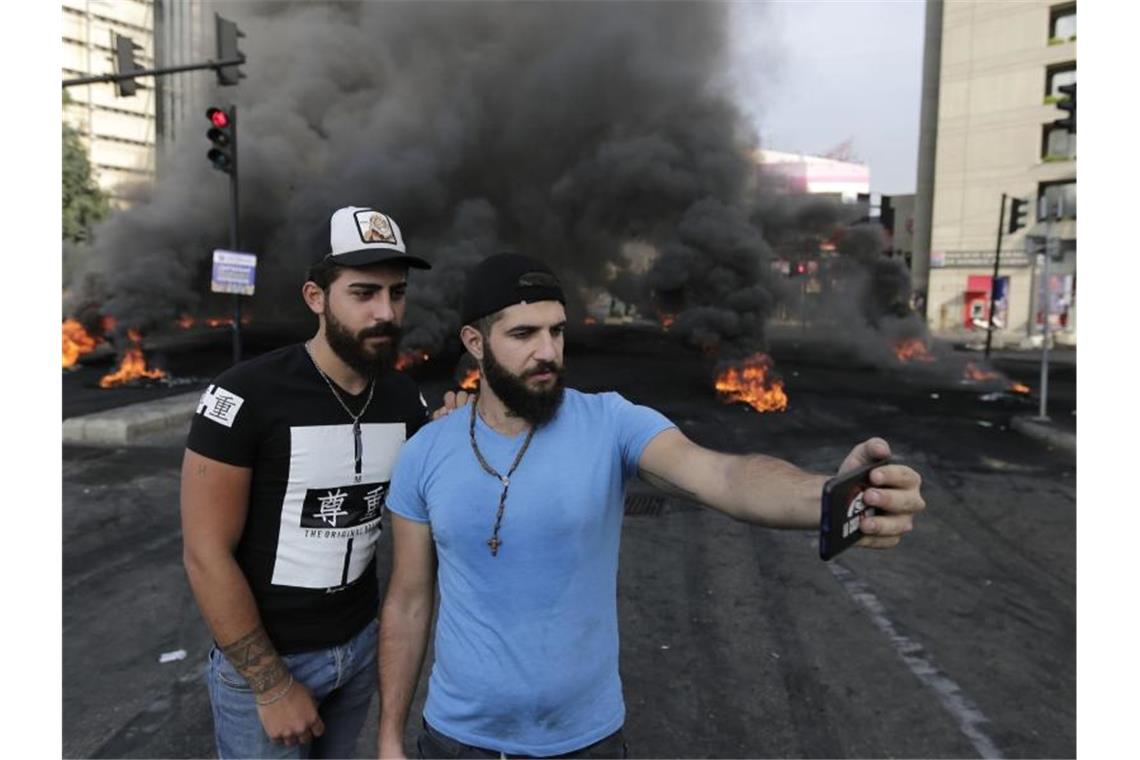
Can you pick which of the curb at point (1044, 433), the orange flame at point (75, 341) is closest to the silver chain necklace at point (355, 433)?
the curb at point (1044, 433)

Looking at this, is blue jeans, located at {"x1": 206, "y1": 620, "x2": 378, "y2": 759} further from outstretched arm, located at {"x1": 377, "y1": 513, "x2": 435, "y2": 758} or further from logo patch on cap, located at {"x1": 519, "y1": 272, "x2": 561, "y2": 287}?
logo patch on cap, located at {"x1": 519, "y1": 272, "x2": 561, "y2": 287}

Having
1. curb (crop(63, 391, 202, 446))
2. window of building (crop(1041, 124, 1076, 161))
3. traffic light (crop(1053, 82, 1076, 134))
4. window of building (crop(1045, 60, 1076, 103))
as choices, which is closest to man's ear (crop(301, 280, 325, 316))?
curb (crop(63, 391, 202, 446))

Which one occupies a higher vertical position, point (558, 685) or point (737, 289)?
point (737, 289)

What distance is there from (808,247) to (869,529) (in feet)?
89.0

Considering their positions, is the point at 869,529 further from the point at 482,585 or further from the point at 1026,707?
the point at 1026,707

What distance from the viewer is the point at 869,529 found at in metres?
1.38

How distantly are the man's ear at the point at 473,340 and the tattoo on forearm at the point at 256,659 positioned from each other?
3.18ft

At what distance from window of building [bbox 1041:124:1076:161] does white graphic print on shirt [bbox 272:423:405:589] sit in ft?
128

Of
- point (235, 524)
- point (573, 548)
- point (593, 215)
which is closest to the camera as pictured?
point (573, 548)

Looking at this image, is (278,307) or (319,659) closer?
(319,659)

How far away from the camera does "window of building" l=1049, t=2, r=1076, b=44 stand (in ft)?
103

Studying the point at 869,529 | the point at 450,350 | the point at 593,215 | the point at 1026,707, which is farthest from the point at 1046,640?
the point at 593,215

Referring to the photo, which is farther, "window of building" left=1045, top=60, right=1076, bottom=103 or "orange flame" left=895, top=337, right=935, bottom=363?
"window of building" left=1045, top=60, right=1076, bottom=103

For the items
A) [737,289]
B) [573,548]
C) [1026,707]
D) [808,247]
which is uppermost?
[808,247]
